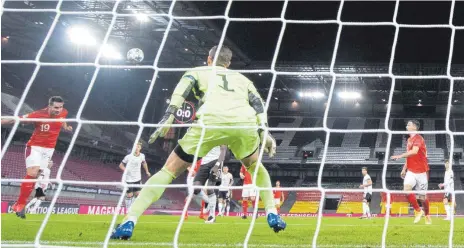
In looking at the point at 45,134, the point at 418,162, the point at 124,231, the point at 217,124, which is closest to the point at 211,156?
the point at 45,134

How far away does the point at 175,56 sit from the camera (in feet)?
75.9

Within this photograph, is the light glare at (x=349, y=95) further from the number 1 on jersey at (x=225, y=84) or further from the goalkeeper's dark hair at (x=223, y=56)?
the number 1 on jersey at (x=225, y=84)

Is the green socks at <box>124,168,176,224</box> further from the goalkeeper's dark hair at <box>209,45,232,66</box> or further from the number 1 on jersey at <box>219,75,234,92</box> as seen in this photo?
the goalkeeper's dark hair at <box>209,45,232,66</box>

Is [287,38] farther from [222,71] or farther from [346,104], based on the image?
[222,71]

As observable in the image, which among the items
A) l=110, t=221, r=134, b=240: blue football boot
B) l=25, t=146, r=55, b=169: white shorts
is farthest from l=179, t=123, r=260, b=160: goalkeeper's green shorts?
l=25, t=146, r=55, b=169: white shorts

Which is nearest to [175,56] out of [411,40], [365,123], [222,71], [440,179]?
[411,40]

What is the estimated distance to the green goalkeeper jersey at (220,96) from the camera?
3639 millimetres

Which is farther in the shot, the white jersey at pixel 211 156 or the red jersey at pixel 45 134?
the white jersey at pixel 211 156

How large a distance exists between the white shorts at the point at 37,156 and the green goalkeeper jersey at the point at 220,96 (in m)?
3.49

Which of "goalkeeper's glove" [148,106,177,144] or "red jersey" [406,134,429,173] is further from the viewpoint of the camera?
"red jersey" [406,134,429,173]

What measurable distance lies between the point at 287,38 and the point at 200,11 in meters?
4.71

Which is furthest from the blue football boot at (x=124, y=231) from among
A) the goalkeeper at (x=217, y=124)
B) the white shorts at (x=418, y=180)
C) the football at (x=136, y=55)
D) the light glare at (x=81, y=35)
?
the light glare at (x=81, y=35)

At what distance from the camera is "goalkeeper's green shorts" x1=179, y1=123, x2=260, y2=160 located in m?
3.67

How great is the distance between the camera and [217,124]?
3662mm
